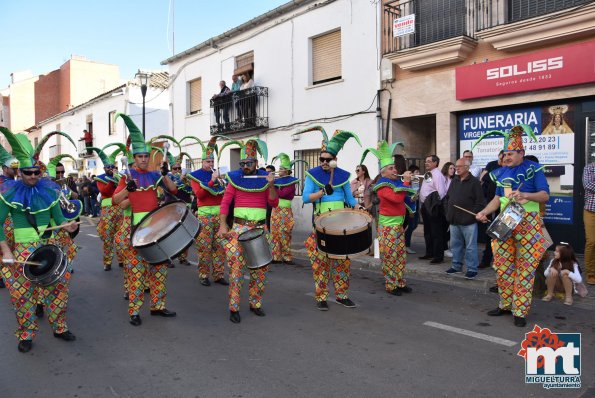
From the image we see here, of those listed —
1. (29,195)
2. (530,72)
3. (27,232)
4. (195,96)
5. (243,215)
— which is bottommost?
(27,232)

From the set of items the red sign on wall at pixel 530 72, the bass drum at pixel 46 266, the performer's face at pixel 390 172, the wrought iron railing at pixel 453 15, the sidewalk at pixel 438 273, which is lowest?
the sidewalk at pixel 438 273

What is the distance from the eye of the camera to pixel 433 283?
25.5 ft

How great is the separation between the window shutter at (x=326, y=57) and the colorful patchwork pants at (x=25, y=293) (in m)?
10.2

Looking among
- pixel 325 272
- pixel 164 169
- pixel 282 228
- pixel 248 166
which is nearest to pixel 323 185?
pixel 248 166

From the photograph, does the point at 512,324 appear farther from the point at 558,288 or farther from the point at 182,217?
the point at 182,217

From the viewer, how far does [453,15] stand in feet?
35.8

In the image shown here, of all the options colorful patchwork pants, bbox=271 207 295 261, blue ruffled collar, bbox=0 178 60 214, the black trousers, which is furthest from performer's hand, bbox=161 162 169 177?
the black trousers

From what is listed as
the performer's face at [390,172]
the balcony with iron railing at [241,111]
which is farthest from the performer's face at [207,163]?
the balcony with iron railing at [241,111]

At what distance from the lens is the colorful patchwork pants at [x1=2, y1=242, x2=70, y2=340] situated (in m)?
4.86

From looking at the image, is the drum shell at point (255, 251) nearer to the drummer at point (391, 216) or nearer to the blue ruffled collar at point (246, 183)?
the blue ruffled collar at point (246, 183)

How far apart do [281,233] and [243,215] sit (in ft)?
13.3

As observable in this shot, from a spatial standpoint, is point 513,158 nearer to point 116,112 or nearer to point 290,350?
point 290,350

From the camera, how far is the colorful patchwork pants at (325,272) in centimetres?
615

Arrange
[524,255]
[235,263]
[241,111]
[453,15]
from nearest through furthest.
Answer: [524,255] → [235,263] → [453,15] → [241,111]
